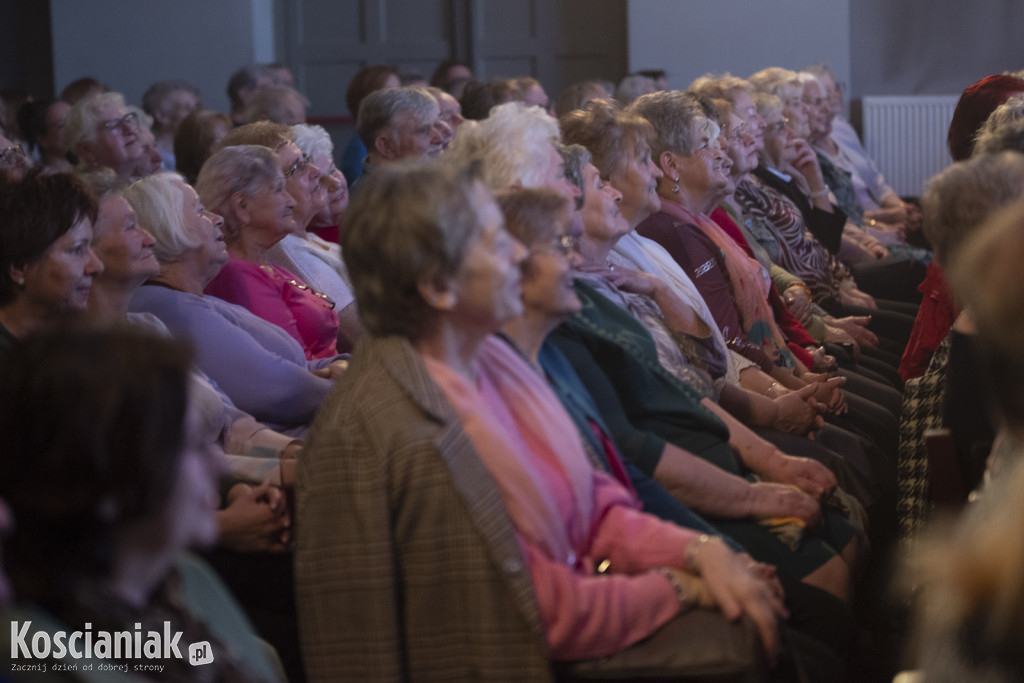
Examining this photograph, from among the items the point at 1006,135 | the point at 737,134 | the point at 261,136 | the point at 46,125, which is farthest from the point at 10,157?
the point at 46,125

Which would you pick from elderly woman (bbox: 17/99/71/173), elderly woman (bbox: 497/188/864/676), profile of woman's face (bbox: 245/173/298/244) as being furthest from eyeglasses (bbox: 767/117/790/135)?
elderly woman (bbox: 17/99/71/173)

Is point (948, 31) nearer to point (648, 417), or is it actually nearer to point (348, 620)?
point (648, 417)

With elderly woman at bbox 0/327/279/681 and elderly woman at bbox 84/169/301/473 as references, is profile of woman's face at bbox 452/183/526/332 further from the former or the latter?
elderly woman at bbox 84/169/301/473

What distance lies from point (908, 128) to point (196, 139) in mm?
5879

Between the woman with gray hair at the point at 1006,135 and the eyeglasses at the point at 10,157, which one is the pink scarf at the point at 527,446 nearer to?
the woman with gray hair at the point at 1006,135

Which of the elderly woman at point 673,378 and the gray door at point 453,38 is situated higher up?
the gray door at point 453,38

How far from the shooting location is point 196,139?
4.21 metres

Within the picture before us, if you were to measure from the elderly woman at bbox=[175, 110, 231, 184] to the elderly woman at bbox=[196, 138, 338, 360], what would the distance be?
1331mm

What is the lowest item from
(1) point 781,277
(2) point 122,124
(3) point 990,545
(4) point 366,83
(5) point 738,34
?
(1) point 781,277

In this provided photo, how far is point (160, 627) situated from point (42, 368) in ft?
1.04

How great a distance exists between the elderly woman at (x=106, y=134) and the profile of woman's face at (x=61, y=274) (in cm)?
233

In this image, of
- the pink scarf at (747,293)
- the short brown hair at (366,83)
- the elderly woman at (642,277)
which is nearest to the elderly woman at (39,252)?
the elderly woman at (642,277)

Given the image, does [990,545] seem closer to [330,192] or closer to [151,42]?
[330,192]

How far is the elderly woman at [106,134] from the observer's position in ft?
14.3
